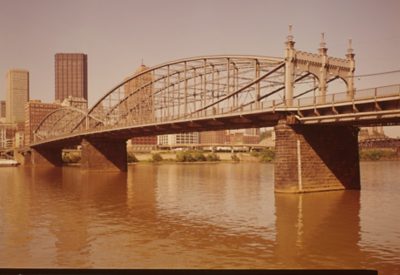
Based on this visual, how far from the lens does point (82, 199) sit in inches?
1683

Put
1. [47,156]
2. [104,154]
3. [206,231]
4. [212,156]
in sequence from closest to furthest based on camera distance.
Result: [206,231], [104,154], [47,156], [212,156]

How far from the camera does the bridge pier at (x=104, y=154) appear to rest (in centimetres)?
8750

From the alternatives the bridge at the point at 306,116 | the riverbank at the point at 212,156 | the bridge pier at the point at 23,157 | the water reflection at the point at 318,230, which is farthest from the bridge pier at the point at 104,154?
the riverbank at the point at 212,156

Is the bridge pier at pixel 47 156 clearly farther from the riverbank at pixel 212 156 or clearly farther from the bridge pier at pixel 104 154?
the bridge pier at pixel 104 154

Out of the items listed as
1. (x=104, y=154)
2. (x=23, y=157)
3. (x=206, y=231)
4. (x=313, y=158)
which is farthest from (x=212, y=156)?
(x=206, y=231)

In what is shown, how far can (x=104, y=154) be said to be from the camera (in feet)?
294

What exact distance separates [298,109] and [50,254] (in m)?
26.8

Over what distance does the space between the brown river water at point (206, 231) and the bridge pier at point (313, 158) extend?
1.29m

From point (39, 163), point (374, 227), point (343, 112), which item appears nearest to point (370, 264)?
point (374, 227)

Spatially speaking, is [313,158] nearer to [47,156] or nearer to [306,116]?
[306,116]

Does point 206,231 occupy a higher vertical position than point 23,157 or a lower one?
lower

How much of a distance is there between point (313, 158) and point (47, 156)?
10563 centimetres

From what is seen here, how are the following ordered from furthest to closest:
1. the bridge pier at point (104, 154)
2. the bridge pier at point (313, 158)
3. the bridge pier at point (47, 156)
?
the bridge pier at point (47, 156)
the bridge pier at point (104, 154)
the bridge pier at point (313, 158)
